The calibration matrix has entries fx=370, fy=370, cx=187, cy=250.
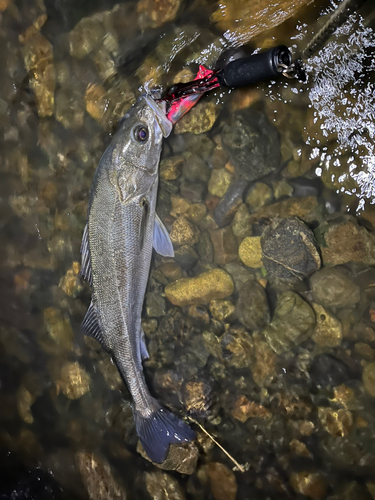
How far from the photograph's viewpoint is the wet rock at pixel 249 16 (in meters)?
2.75

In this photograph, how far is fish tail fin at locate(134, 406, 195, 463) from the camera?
10.5ft

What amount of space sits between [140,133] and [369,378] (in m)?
2.52

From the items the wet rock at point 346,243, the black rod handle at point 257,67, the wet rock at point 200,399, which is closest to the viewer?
the black rod handle at point 257,67

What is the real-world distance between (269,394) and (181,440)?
0.89 metres

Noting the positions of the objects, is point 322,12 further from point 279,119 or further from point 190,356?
point 190,356

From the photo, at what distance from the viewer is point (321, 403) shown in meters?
2.85

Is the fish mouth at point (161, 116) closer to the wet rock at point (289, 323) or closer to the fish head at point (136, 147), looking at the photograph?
the fish head at point (136, 147)

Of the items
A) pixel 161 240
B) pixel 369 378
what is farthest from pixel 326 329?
pixel 161 240

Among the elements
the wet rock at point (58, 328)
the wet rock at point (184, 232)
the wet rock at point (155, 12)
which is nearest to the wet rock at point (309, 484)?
the wet rock at point (184, 232)

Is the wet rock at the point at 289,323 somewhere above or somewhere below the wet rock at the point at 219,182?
below

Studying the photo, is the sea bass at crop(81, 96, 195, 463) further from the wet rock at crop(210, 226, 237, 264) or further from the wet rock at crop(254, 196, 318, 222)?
the wet rock at crop(254, 196, 318, 222)

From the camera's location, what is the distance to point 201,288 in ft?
10.6

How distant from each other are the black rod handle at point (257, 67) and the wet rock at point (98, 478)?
3.76 meters

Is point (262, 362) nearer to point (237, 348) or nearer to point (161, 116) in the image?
point (237, 348)
